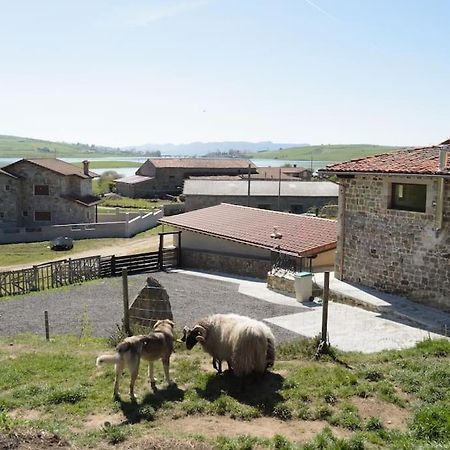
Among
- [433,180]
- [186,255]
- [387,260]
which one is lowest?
[186,255]

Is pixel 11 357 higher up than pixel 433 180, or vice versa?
pixel 433 180

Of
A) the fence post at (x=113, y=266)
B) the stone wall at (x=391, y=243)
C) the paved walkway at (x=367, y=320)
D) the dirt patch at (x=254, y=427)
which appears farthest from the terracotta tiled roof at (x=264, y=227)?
the dirt patch at (x=254, y=427)

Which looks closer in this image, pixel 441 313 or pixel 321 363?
pixel 321 363

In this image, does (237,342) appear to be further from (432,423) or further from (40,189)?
(40,189)

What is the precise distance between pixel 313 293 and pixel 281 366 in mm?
8707

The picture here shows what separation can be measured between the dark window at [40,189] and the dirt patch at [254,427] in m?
42.4

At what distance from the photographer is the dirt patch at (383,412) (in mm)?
7938

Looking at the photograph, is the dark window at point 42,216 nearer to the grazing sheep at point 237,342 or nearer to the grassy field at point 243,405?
the grassy field at point 243,405

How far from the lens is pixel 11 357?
11828mm

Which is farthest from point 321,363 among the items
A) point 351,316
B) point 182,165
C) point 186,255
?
point 182,165

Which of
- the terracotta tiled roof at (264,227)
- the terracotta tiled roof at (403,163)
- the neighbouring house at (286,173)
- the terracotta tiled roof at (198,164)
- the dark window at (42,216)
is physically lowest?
the dark window at (42,216)

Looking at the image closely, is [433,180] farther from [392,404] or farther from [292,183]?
[292,183]

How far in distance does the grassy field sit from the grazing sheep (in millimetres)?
327

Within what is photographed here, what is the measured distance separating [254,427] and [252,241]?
16.1 m
